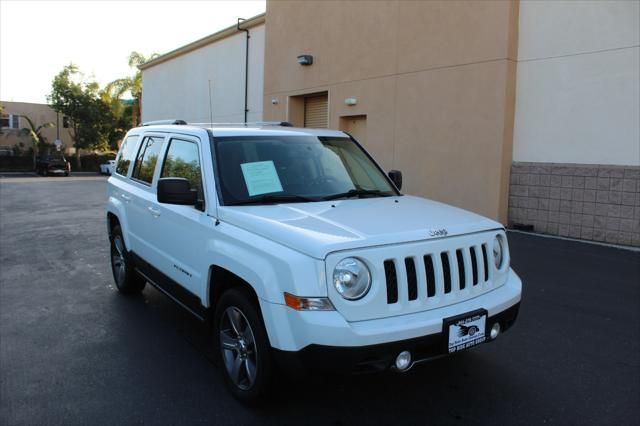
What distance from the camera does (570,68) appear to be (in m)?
9.52

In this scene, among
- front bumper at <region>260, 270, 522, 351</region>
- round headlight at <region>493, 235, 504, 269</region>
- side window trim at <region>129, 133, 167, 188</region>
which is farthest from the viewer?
side window trim at <region>129, 133, 167, 188</region>

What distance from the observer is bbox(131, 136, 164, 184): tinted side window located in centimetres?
512

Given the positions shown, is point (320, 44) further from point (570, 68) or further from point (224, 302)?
point (224, 302)

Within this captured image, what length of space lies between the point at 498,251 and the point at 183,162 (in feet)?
8.51

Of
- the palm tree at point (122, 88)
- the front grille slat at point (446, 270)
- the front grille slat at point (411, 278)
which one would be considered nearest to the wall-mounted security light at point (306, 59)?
Result: the front grille slat at point (446, 270)

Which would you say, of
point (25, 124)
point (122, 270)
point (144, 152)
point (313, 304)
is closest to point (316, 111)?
point (122, 270)

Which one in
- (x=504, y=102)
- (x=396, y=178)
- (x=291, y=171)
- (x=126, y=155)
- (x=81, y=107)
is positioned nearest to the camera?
(x=291, y=171)

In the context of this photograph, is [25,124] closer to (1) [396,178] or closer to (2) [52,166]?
(2) [52,166]

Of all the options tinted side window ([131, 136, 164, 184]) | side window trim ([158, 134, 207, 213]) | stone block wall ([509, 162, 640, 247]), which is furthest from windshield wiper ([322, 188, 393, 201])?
stone block wall ([509, 162, 640, 247])

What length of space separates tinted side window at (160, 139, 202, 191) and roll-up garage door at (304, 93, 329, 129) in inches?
426

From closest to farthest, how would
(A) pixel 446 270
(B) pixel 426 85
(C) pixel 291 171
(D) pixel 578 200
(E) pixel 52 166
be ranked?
(A) pixel 446 270
(C) pixel 291 171
(D) pixel 578 200
(B) pixel 426 85
(E) pixel 52 166

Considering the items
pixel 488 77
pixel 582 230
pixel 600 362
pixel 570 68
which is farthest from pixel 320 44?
pixel 600 362

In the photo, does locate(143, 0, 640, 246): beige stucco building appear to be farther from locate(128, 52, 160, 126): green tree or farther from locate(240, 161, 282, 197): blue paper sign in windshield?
locate(128, 52, 160, 126): green tree

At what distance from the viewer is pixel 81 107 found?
144 feet
